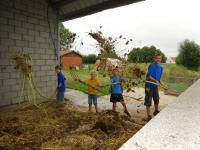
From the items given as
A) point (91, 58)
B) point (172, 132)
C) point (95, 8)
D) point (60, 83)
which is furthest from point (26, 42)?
point (91, 58)

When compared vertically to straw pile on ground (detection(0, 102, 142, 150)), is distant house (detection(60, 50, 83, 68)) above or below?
above

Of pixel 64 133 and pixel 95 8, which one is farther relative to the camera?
pixel 95 8

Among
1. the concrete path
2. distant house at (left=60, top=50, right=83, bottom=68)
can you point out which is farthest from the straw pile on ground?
distant house at (left=60, top=50, right=83, bottom=68)

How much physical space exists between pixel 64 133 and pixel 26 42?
410cm

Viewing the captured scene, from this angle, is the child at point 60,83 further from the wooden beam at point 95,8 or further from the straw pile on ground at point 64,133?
the wooden beam at point 95,8

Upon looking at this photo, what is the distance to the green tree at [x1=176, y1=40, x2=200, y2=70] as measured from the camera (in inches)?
1476

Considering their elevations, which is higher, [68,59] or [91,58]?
[68,59]

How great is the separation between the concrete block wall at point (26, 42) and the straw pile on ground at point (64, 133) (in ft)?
6.15

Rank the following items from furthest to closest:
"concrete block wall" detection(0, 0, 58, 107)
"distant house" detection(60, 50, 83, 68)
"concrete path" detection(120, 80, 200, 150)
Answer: "distant house" detection(60, 50, 83, 68) < "concrete block wall" detection(0, 0, 58, 107) < "concrete path" detection(120, 80, 200, 150)

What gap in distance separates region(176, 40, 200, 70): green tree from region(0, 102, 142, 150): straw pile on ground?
3427 cm

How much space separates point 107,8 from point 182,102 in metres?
6.43

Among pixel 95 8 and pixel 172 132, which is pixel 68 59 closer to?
pixel 95 8

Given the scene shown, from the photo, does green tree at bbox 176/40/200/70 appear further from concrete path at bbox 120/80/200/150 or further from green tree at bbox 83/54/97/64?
concrete path at bbox 120/80/200/150

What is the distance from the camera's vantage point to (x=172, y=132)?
1.38 meters
